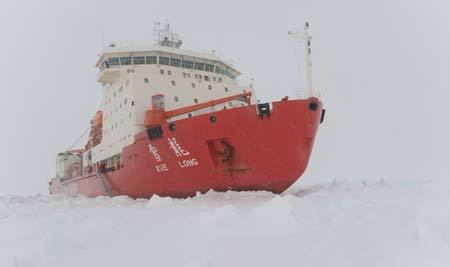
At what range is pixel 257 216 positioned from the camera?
512cm

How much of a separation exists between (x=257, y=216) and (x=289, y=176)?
4.08 meters

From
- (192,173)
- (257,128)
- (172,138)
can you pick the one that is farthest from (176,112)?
(257,128)

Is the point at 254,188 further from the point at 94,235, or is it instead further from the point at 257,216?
the point at 94,235

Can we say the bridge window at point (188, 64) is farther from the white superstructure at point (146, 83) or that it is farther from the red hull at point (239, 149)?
the red hull at point (239, 149)

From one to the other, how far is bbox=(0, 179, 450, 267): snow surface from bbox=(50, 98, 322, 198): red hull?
2.85 meters

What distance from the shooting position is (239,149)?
9039mm

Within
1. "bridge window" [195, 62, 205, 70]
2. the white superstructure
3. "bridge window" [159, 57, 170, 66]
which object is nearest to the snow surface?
the white superstructure

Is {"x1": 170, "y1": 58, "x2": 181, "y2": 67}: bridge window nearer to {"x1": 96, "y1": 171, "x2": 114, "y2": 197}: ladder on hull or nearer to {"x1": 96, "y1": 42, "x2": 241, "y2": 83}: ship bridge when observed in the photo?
{"x1": 96, "y1": 42, "x2": 241, "y2": 83}: ship bridge

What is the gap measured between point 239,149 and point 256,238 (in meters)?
4.93

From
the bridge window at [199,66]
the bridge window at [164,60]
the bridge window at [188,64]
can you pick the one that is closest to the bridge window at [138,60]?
the bridge window at [164,60]

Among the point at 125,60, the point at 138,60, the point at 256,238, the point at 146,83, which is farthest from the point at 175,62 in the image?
the point at 256,238

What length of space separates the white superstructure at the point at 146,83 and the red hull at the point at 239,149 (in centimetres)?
297

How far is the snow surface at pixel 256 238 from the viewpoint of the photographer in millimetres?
3385

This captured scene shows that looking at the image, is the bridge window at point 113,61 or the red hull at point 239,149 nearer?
the red hull at point 239,149
